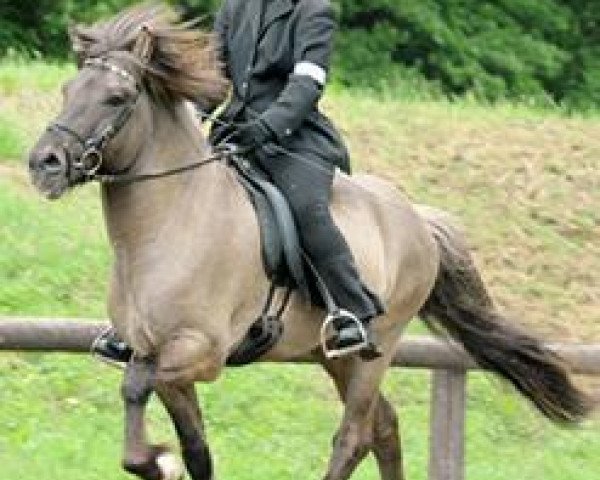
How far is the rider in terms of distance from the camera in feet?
26.7

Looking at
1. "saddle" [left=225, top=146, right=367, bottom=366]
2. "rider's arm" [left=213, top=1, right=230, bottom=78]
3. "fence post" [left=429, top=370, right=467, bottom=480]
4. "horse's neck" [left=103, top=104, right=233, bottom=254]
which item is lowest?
"fence post" [left=429, top=370, right=467, bottom=480]

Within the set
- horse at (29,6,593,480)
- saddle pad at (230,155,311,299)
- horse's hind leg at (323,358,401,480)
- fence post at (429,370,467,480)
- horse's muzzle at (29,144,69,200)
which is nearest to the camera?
horse's muzzle at (29,144,69,200)

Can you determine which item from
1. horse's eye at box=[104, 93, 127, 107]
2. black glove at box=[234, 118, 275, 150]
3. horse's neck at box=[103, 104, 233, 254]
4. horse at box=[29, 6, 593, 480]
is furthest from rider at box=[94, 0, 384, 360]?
horse's eye at box=[104, 93, 127, 107]

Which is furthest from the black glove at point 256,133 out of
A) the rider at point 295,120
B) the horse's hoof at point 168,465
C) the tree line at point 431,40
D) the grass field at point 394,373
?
the tree line at point 431,40

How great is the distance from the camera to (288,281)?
8258 mm

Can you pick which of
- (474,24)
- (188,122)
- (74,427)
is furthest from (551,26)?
(188,122)

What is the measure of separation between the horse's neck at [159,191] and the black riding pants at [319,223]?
1.58 feet

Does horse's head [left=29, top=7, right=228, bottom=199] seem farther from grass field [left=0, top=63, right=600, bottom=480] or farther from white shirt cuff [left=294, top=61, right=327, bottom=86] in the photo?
grass field [left=0, top=63, right=600, bottom=480]

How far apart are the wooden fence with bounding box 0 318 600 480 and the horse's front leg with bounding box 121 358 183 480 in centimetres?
175

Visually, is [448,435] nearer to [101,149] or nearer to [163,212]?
[163,212]

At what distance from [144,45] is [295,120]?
0.86 m

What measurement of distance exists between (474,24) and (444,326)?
17.6 meters

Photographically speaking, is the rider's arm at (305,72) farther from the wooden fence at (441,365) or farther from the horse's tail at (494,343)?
the wooden fence at (441,365)

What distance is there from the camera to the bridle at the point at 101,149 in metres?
7.14
